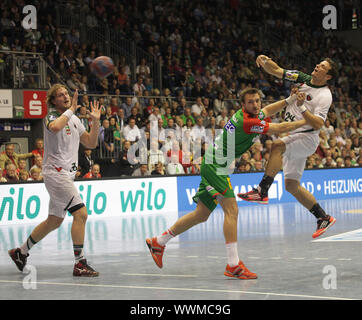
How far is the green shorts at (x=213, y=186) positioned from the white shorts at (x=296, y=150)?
1.43m

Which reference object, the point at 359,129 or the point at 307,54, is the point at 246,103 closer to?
the point at 359,129

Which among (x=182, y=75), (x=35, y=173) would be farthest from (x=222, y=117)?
(x=35, y=173)

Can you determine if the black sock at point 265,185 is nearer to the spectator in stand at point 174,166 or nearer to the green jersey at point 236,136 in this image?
the green jersey at point 236,136

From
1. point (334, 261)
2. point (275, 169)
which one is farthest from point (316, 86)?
point (334, 261)

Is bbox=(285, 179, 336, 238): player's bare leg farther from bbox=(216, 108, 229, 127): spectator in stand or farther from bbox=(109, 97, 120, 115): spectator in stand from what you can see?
bbox=(216, 108, 229, 127): spectator in stand

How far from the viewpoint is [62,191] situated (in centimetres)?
859

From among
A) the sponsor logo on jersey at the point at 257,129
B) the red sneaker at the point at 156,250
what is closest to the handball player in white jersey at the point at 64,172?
the red sneaker at the point at 156,250

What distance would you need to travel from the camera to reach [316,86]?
9.26 m

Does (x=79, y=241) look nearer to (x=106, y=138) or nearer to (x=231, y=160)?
(x=231, y=160)

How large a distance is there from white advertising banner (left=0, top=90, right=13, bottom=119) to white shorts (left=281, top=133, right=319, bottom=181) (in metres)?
10.8

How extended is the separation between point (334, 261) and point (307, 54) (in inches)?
920

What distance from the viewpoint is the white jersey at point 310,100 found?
9109 millimetres

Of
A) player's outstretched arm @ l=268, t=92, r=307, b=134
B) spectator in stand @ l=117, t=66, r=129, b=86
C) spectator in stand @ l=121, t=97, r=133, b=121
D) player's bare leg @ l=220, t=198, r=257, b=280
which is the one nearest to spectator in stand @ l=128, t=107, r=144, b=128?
spectator in stand @ l=121, t=97, r=133, b=121

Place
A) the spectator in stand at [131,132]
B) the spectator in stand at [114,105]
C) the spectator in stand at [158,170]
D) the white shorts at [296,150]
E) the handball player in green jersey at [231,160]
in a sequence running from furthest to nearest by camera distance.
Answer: the spectator in stand at [114,105] → the spectator in stand at [131,132] → the spectator in stand at [158,170] → the white shorts at [296,150] → the handball player in green jersey at [231,160]
